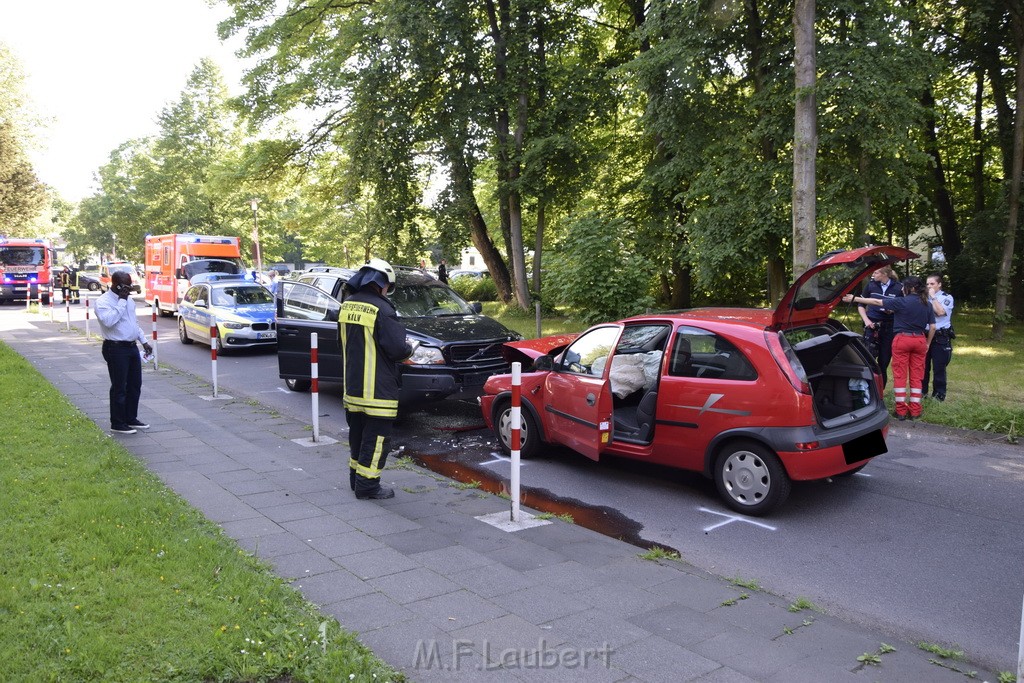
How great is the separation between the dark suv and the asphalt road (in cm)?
73

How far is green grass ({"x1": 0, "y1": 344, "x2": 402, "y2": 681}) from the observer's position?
3.39 metres

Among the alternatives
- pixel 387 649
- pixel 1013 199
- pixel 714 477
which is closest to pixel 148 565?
pixel 387 649

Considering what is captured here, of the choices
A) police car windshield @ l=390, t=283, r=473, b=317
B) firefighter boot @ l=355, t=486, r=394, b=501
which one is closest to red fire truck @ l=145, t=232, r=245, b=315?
police car windshield @ l=390, t=283, r=473, b=317

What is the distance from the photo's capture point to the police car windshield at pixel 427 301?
36.1 ft

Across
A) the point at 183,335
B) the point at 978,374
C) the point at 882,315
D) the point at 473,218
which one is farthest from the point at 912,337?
the point at 473,218

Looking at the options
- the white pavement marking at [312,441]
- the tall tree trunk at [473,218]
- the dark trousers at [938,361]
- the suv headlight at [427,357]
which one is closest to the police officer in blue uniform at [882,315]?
the dark trousers at [938,361]

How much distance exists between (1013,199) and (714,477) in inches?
610

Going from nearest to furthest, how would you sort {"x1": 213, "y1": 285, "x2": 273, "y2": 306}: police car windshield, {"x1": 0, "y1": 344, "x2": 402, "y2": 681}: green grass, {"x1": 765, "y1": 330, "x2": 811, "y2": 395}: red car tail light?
{"x1": 0, "y1": 344, "x2": 402, "y2": 681}: green grass
{"x1": 765, "y1": 330, "x2": 811, "y2": 395}: red car tail light
{"x1": 213, "y1": 285, "x2": 273, "y2": 306}: police car windshield

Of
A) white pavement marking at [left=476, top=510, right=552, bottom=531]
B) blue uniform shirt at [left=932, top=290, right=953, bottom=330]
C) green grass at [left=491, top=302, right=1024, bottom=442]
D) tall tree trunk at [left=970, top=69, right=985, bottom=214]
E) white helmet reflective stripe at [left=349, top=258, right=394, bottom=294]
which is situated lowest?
white pavement marking at [left=476, top=510, right=552, bottom=531]

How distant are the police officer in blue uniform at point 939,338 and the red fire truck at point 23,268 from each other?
35.6 m

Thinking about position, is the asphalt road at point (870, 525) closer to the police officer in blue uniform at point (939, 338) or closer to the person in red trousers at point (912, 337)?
the person in red trousers at point (912, 337)

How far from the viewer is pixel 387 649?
3695 millimetres

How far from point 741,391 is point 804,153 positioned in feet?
28.5

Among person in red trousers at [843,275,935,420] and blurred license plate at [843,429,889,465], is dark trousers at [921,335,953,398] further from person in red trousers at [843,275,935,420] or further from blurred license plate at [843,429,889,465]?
blurred license plate at [843,429,889,465]
